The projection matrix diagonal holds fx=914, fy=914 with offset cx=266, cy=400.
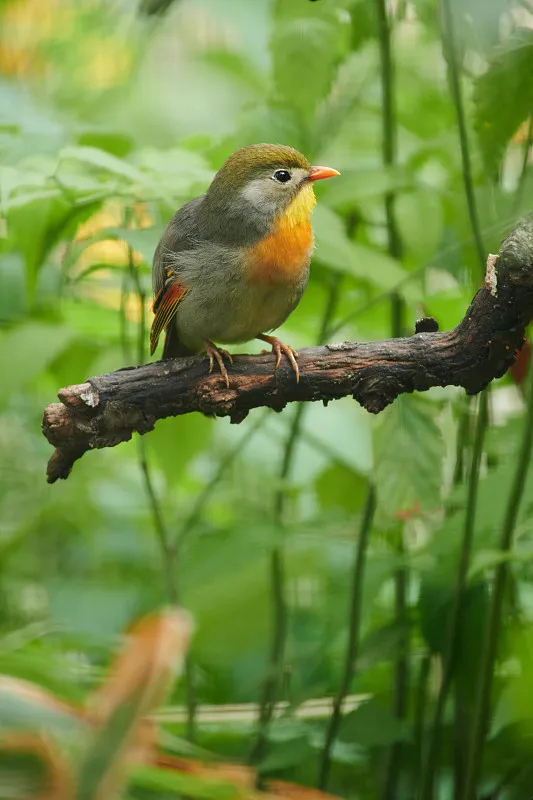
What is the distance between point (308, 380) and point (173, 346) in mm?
555

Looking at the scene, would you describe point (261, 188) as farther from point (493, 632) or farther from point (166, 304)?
point (493, 632)

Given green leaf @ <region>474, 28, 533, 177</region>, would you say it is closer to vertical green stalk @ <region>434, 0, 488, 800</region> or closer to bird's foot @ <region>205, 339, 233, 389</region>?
vertical green stalk @ <region>434, 0, 488, 800</region>

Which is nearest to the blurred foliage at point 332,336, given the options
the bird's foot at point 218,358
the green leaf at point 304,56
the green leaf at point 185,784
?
the green leaf at point 304,56

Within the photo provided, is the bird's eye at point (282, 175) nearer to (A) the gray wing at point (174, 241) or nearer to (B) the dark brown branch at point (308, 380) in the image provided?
(A) the gray wing at point (174, 241)

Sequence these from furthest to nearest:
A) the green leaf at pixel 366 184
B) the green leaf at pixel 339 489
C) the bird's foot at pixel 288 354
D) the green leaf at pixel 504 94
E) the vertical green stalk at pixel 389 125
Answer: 1. the green leaf at pixel 339 489
2. the vertical green stalk at pixel 389 125
3. the green leaf at pixel 366 184
4. the bird's foot at pixel 288 354
5. the green leaf at pixel 504 94

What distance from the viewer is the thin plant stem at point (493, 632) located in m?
1.35

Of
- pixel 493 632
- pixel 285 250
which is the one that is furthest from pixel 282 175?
pixel 493 632

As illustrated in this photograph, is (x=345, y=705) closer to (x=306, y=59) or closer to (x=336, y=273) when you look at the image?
(x=336, y=273)

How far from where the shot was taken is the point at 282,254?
150cm

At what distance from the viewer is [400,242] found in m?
1.78

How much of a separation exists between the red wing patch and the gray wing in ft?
0.06

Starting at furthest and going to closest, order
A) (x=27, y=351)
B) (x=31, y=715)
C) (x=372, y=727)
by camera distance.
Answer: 1. (x=27, y=351)
2. (x=372, y=727)
3. (x=31, y=715)

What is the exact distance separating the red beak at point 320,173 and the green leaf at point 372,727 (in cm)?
92

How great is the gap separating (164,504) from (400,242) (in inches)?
38.4
